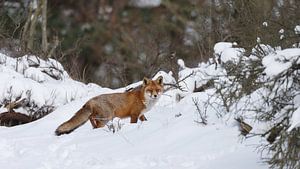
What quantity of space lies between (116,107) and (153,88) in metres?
0.87

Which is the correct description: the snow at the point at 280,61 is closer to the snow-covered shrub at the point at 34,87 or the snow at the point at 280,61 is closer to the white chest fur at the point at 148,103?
the white chest fur at the point at 148,103

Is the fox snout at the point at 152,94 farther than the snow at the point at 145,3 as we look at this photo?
No

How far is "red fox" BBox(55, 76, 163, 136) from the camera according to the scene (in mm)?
11914

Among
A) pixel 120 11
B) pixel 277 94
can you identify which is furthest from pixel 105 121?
pixel 120 11

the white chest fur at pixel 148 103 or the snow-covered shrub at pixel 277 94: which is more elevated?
the snow-covered shrub at pixel 277 94

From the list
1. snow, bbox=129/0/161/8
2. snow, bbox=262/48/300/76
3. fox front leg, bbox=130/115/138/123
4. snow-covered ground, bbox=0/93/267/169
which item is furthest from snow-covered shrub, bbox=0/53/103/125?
snow, bbox=129/0/161/8

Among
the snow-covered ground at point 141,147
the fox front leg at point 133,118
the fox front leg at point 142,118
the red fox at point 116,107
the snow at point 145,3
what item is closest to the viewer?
the snow-covered ground at point 141,147

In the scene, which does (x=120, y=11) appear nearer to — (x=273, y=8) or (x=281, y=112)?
(x=273, y=8)

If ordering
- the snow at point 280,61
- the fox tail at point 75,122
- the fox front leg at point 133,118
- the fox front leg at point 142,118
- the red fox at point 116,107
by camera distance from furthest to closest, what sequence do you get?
the fox front leg at point 142,118, the fox front leg at point 133,118, the red fox at point 116,107, the fox tail at point 75,122, the snow at point 280,61

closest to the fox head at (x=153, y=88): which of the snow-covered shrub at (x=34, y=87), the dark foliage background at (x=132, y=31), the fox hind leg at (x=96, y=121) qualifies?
the fox hind leg at (x=96, y=121)

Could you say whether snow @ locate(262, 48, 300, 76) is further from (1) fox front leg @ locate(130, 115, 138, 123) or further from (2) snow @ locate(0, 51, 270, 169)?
(1) fox front leg @ locate(130, 115, 138, 123)

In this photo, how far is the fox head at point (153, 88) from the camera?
1245cm

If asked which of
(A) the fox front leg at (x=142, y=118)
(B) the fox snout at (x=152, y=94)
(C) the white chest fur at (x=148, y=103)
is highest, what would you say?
(B) the fox snout at (x=152, y=94)

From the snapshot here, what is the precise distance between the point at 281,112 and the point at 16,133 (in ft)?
20.4
